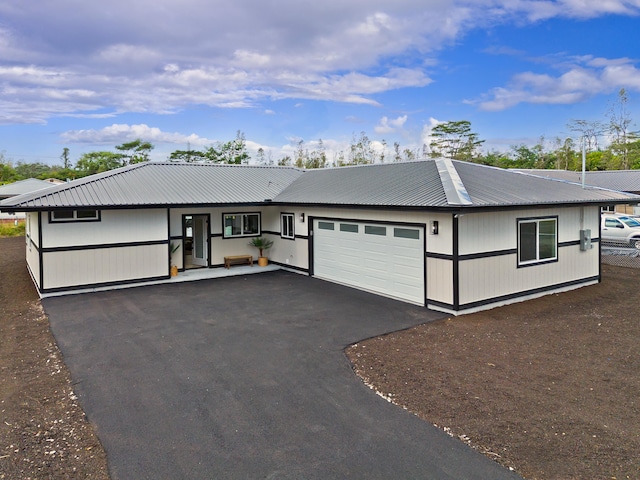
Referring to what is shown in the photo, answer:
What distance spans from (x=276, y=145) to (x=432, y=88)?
53.6 ft

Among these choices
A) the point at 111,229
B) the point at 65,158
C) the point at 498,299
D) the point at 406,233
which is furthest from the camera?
the point at 65,158

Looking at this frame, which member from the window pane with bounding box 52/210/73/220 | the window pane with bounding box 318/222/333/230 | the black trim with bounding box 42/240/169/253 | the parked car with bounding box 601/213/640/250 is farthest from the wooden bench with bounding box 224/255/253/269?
the parked car with bounding box 601/213/640/250

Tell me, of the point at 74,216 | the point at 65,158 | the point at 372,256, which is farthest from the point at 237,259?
the point at 65,158

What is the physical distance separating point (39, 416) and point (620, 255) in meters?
18.7

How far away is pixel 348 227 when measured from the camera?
38.1ft

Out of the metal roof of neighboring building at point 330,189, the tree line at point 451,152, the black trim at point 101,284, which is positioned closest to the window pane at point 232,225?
the metal roof of neighboring building at point 330,189

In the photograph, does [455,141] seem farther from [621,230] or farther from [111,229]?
[111,229]

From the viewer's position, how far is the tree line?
38594 mm

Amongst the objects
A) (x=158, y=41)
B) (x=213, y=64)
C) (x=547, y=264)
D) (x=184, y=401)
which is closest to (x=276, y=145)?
(x=213, y=64)

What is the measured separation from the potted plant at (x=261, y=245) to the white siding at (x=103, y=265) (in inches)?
130

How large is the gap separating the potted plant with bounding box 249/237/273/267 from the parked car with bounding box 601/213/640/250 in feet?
47.7

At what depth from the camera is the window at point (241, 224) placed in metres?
14.3

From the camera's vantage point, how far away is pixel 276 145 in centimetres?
3934

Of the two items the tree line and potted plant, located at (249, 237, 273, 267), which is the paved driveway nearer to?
potted plant, located at (249, 237, 273, 267)
